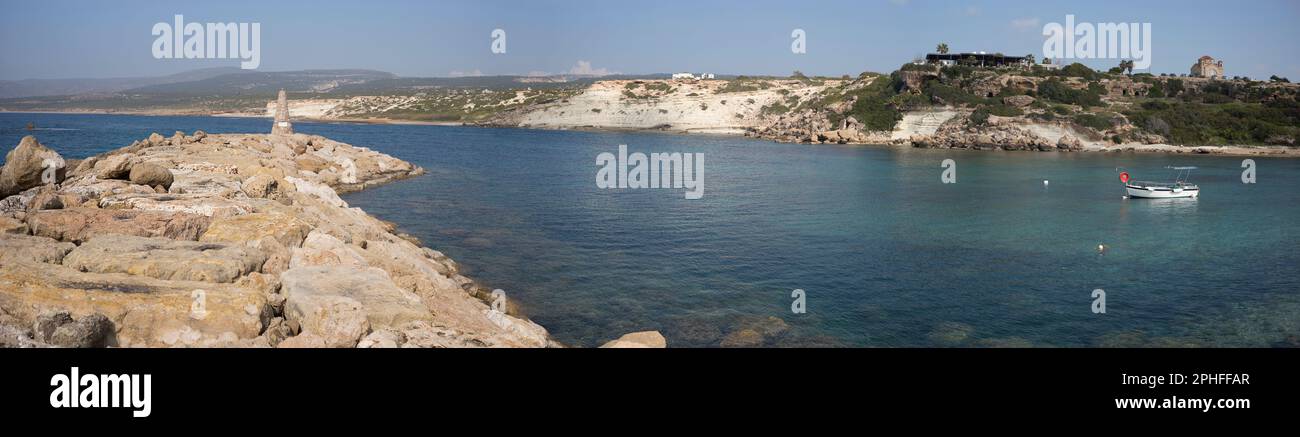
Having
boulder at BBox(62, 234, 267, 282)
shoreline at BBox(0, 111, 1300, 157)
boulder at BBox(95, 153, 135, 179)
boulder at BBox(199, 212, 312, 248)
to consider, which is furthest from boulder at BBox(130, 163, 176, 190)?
shoreline at BBox(0, 111, 1300, 157)

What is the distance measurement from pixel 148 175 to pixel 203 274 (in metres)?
10.1

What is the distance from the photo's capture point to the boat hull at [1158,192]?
38.9 metres

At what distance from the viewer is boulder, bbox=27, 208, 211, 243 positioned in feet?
45.9

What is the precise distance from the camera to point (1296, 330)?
Result: 16859 mm

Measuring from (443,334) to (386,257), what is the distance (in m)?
A: 6.52

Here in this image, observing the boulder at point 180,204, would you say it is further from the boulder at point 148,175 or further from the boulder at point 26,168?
the boulder at point 26,168

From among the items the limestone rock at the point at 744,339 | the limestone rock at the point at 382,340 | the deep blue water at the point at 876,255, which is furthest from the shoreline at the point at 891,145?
the limestone rock at the point at 382,340

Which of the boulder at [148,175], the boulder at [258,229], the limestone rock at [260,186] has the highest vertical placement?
the boulder at [148,175]

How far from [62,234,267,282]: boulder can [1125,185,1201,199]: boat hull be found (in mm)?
39800

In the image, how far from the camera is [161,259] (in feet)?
40.5

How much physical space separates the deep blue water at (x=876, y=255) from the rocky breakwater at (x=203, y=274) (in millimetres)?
2991

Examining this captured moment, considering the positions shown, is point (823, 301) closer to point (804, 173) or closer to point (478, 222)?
point (478, 222)

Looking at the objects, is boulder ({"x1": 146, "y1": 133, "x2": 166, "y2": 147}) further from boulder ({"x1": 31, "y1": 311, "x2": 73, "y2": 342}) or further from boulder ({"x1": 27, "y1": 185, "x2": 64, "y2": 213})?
boulder ({"x1": 31, "y1": 311, "x2": 73, "y2": 342})
